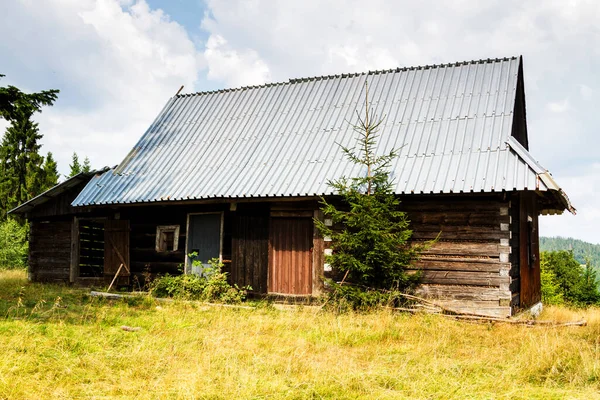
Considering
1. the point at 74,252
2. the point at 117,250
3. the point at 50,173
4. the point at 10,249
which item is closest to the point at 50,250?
the point at 74,252

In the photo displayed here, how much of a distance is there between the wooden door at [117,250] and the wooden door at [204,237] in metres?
2.04

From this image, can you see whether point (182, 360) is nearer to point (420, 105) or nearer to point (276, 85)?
point (420, 105)

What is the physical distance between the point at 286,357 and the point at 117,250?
929cm

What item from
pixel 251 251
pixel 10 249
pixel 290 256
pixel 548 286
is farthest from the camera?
pixel 548 286

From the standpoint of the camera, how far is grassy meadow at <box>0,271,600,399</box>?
18.7ft

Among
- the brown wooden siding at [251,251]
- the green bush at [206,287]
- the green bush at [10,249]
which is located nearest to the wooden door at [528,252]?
the brown wooden siding at [251,251]

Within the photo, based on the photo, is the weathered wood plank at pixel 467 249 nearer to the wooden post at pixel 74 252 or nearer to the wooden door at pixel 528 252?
the wooden door at pixel 528 252

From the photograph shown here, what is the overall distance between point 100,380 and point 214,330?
2.96m

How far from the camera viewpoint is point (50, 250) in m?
17.5

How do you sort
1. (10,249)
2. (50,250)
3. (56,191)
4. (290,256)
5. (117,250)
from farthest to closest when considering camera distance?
(10,249) < (50,250) < (56,191) < (117,250) < (290,256)

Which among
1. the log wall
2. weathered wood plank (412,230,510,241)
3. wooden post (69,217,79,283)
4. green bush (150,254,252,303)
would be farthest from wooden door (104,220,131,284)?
weathered wood plank (412,230,510,241)

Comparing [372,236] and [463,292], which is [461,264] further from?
[372,236]

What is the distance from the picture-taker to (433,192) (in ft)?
36.2

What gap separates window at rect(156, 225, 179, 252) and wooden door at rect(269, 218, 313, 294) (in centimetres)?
299
